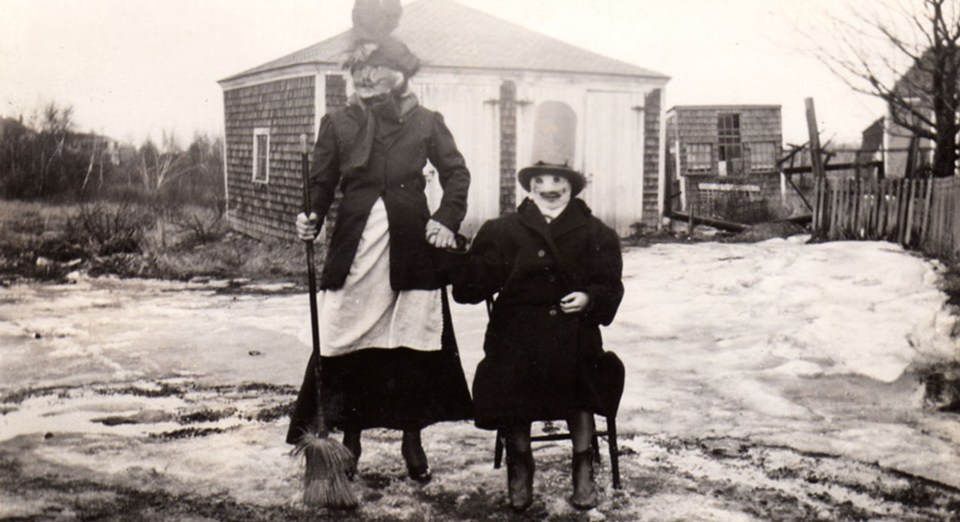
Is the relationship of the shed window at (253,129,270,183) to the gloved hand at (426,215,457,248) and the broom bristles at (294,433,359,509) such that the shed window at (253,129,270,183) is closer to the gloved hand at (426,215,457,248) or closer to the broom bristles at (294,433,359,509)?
the gloved hand at (426,215,457,248)

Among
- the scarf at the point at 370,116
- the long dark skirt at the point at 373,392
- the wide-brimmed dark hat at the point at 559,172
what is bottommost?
the long dark skirt at the point at 373,392

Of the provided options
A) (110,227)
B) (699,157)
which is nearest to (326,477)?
(110,227)

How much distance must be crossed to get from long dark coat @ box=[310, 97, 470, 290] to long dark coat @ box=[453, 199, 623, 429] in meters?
0.22

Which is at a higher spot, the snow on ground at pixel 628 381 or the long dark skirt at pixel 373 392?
the long dark skirt at pixel 373 392

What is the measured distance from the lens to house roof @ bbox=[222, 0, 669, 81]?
11961 millimetres

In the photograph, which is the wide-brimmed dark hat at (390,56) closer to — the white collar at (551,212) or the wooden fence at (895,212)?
the white collar at (551,212)

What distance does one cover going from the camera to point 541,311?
11.0 feet

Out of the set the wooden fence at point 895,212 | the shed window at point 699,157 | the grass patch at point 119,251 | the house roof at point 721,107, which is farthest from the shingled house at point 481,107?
the house roof at point 721,107

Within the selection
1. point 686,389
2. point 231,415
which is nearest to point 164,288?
Answer: point 231,415

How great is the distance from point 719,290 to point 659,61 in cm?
533

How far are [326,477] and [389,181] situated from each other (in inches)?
44.1

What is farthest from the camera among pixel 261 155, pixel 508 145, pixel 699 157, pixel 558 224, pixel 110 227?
pixel 699 157

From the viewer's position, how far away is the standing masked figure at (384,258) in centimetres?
350

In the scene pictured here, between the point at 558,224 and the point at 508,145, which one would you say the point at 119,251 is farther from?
the point at 558,224
